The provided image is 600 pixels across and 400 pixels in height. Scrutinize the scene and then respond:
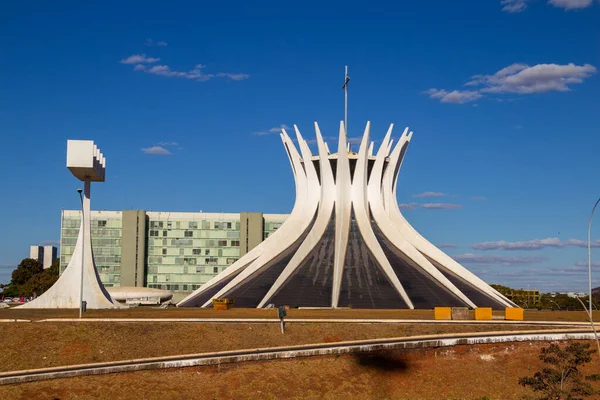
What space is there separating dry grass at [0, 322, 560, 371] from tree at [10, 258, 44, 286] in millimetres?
102380

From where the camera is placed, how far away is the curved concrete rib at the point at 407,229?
64344mm

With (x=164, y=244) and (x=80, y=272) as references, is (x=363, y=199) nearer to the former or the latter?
(x=80, y=272)

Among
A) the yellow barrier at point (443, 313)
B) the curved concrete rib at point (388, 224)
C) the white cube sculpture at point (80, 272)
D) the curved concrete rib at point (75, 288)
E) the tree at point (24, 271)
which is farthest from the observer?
the tree at point (24, 271)

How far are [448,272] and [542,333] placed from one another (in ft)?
74.5

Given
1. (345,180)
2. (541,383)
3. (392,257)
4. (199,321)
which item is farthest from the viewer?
(345,180)

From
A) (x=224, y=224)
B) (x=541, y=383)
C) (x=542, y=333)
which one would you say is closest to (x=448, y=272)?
(x=542, y=333)

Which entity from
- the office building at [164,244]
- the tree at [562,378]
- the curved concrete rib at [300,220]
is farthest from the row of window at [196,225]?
the tree at [562,378]

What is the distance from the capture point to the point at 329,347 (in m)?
37.5

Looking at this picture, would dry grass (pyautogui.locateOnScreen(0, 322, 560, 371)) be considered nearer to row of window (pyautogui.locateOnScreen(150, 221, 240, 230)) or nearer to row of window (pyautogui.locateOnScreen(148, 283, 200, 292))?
row of window (pyautogui.locateOnScreen(148, 283, 200, 292))

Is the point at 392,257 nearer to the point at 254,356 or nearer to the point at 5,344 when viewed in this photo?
the point at 254,356

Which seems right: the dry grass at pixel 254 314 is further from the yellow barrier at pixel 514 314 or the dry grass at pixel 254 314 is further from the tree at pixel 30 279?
the tree at pixel 30 279

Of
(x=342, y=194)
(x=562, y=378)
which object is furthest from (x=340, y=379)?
(x=342, y=194)

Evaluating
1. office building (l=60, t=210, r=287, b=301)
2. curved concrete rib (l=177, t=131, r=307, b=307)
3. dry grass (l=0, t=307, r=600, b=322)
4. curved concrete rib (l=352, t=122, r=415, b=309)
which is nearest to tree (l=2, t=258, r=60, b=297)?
office building (l=60, t=210, r=287, b=301)

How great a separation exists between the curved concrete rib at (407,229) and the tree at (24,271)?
293 ft
